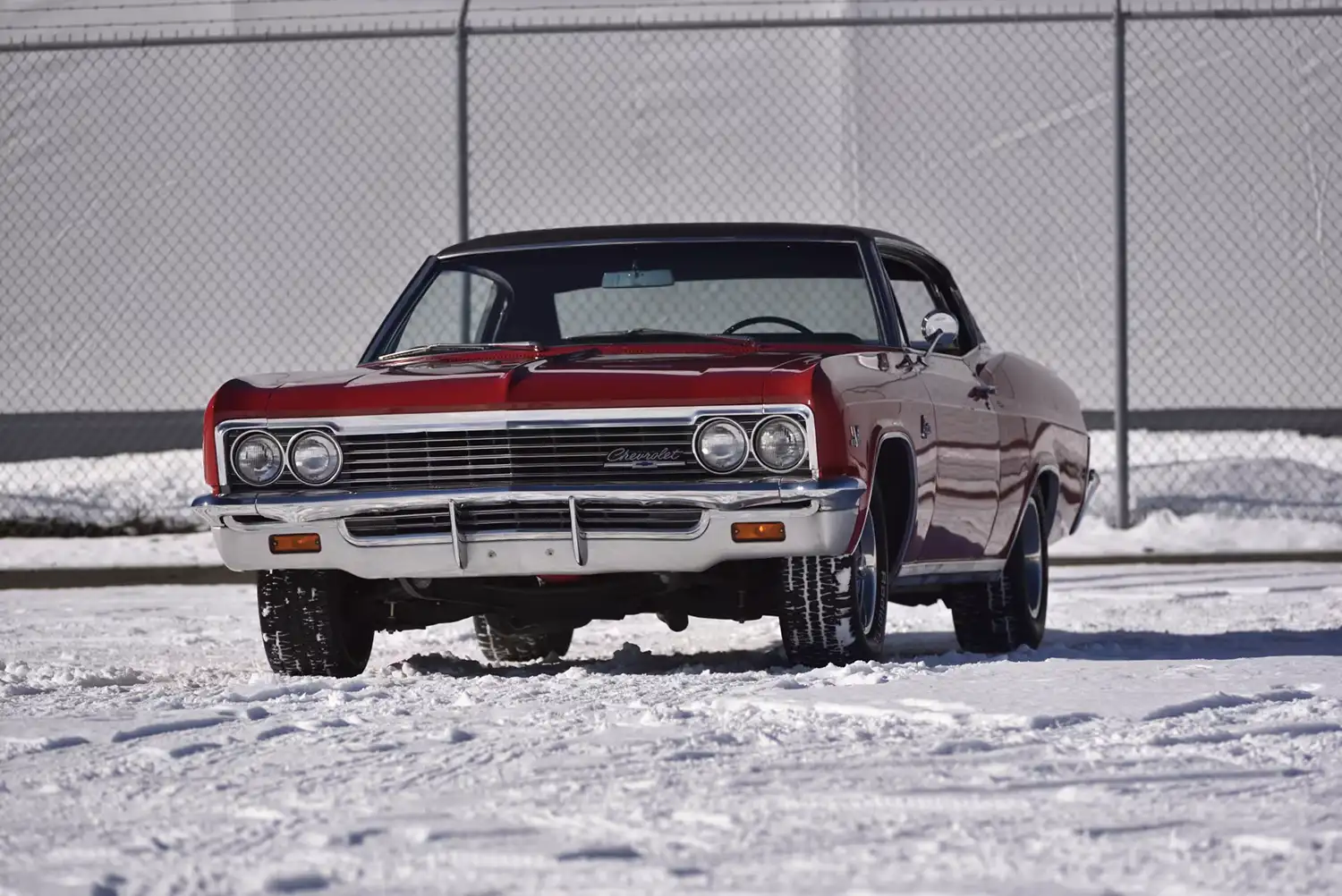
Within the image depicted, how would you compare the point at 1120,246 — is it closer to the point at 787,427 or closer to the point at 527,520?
the point at 787,427

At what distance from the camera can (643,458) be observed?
5758mm

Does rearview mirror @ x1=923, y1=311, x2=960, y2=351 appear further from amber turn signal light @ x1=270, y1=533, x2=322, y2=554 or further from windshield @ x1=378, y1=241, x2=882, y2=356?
amber turn signal light @ x1=270, y1=533, x2=322, y2=554

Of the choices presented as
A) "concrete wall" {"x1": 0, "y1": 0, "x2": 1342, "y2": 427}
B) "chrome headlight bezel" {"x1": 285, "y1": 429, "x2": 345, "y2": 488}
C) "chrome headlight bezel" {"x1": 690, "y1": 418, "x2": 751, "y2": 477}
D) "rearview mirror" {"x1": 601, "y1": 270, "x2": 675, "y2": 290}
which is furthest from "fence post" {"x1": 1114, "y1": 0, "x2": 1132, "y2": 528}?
"chrome headlight bezel" {"x1": 285, "y1": 429, "x2": 345, "y2": 488}

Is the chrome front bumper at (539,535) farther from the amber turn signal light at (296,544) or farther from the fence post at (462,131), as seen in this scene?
the fence post at (462,131)

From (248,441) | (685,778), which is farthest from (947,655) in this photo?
(685,778)

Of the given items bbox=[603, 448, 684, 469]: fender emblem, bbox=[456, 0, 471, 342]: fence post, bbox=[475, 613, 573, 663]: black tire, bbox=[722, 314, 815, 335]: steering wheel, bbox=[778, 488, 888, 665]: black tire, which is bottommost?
bbox=[475, 613, 573, 663]: black tire

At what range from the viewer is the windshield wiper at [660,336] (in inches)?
261

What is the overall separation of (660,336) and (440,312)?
58.1 inches

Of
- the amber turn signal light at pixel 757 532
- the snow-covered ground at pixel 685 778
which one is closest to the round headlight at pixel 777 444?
the amber turn signal light at pixel 757 532

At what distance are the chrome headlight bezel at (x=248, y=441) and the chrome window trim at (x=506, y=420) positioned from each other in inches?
0.5

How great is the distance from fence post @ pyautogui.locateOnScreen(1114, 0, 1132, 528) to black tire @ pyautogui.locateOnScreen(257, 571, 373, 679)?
20.3 ft

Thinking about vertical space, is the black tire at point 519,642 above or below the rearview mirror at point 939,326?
below

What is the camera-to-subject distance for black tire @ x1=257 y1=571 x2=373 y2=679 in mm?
6277

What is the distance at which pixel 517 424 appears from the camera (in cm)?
578
